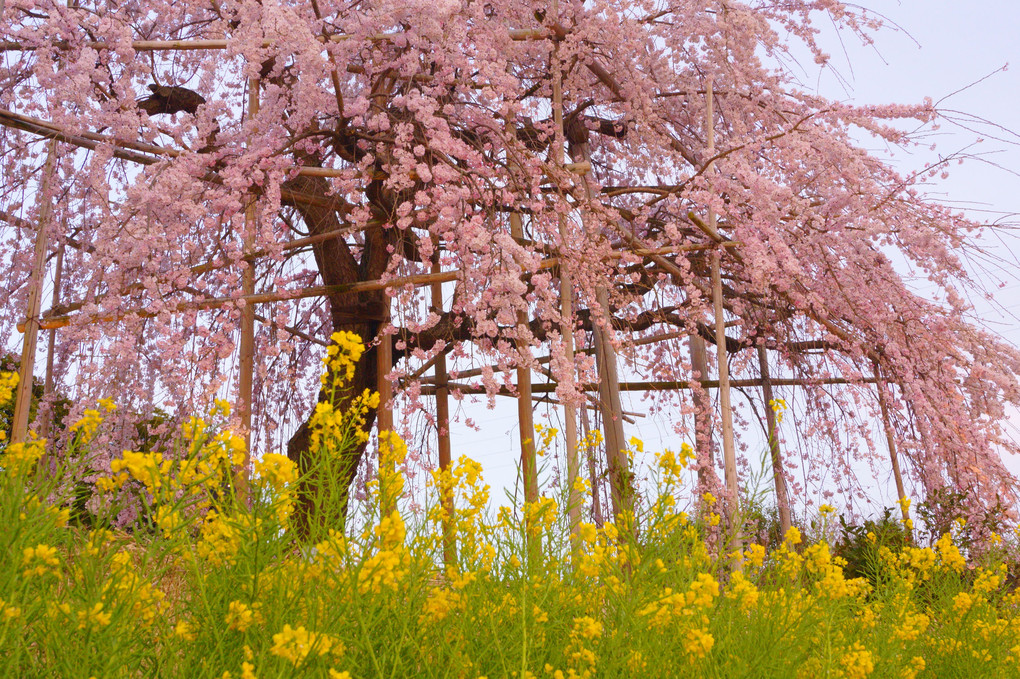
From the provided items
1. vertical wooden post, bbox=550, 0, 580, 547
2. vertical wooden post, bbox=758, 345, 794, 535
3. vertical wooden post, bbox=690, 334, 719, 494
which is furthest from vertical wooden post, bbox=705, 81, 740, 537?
vertical wooden post, bbox=758, 345, 794, 535

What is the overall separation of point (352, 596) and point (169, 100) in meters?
5.52

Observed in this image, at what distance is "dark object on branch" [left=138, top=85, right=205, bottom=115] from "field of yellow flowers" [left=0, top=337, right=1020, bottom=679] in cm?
454

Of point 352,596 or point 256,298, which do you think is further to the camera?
point 256,298

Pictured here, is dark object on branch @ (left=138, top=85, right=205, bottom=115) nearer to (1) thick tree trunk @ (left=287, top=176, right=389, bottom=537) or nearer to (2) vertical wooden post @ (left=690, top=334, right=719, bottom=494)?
(1) thick tree trunk @ (left=287, top=176, right=389, bottom=537)

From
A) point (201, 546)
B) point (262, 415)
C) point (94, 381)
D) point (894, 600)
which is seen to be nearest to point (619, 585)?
point (201, 546)

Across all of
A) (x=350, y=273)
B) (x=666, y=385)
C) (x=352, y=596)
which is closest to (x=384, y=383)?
(x=350, y=273)

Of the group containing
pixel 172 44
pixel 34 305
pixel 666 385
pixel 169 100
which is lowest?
pixel 666 385

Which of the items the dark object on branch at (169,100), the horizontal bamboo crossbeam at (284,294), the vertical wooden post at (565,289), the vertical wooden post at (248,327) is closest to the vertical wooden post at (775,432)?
the vertical wooden post at (565,289)

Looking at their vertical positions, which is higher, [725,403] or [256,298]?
[256,298]

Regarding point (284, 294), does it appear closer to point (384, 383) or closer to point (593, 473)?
point (384, 383)

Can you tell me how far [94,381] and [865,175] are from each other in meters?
5.12

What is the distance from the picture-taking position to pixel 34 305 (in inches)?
230

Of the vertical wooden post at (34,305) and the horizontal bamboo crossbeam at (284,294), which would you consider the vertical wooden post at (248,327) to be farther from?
the vertical wooden post at (34,305)

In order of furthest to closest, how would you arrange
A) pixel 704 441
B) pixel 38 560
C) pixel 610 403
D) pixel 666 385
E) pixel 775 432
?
pixel 666 385 → pixel 775 432 → pixel 704 441 → pixel 610 403 → pixel 38 560
